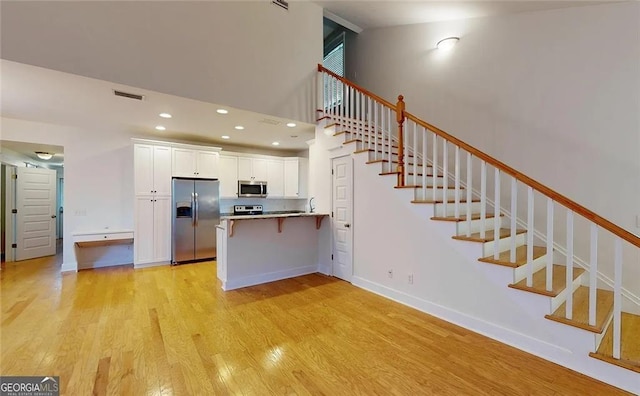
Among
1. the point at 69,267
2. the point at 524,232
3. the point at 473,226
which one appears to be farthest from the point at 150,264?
the point at 524,232

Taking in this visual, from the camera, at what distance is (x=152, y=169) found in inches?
203

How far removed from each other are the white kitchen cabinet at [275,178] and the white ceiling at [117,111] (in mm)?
1015

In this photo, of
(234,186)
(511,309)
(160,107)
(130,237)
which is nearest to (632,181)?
(511,309)

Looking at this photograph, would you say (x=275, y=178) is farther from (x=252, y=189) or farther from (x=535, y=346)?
(x=535, y=346)

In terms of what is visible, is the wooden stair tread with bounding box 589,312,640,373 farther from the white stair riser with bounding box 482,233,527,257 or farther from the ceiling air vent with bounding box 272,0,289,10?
the ceiling air vent with bounding box 272,0,289,10

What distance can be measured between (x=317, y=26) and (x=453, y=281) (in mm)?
4575

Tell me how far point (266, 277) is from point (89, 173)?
4.11 m

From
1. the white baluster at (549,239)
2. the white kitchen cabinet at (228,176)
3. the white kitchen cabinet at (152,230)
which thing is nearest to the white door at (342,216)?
the white baluster at (549,239)

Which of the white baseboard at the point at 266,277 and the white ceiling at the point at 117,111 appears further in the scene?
the white baseboard at the point at 266,277

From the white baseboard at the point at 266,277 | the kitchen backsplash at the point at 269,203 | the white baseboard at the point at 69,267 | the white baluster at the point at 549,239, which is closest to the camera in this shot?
the white baluster at the point at 549,239

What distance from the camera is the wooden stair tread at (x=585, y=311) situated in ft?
6.80

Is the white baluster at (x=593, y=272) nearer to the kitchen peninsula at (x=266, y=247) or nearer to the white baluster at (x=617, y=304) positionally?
the white baluster at (x=617, y=304)

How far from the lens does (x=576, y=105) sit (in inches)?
122

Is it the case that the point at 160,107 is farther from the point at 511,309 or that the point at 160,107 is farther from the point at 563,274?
the point at 563,274
